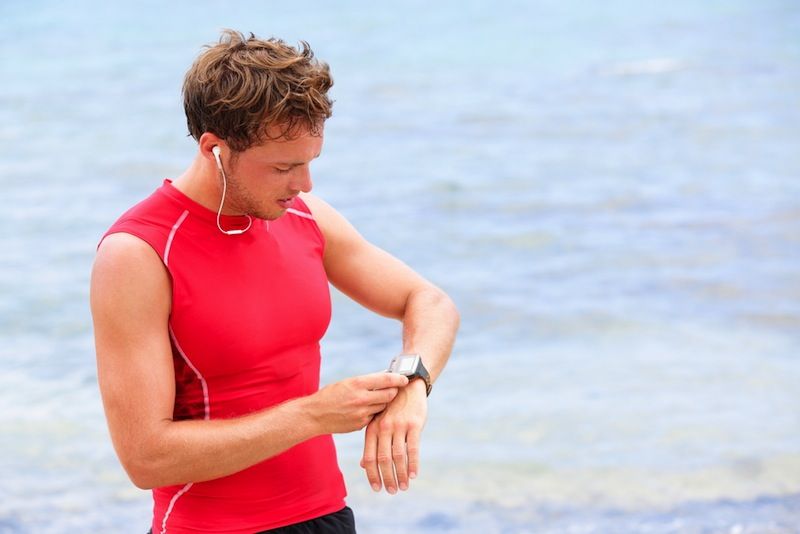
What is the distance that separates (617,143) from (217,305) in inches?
403

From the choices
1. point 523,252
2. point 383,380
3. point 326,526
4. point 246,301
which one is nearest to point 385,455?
point 383,380

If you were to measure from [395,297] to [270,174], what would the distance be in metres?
0.56

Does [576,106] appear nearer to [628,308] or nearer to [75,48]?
[628,308]

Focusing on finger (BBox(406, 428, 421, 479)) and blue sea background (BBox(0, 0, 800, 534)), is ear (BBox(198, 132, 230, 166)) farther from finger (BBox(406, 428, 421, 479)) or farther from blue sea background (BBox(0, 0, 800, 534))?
blue sea background (BBox(0, 0, 800, 534))

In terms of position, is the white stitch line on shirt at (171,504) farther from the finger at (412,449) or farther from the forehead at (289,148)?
the forehead at (289,148)

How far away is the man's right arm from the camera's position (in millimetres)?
2221

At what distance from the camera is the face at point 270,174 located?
2.29 meters

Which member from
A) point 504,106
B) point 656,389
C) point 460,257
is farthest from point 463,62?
point 656,389

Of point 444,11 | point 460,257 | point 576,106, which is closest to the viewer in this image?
point 460,257

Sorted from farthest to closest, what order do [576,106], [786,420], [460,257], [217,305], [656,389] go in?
1. [576,106]
2. [460,257]
3. [656,389]
4. [786,420]
5. [217,305]

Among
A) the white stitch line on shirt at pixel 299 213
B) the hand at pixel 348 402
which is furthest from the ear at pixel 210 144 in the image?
the hand at pixel 348 402

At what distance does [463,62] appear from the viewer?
1722cm

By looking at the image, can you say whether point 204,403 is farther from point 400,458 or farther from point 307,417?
point 400,458

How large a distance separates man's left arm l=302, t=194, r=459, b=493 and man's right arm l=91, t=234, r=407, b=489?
14cm
